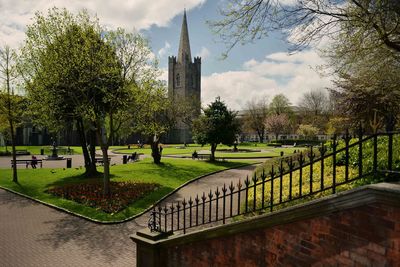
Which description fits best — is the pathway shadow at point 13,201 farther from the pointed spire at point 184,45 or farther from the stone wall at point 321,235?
the pointed spire at point 184,45

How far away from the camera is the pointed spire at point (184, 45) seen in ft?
278

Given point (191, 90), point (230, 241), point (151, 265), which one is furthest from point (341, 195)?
point (191, 90)

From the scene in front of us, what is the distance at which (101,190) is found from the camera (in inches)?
623

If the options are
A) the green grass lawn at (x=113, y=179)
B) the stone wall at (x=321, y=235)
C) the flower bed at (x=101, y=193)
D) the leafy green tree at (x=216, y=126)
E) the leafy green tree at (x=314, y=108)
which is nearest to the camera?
the stone wall at (x=321, y=235)

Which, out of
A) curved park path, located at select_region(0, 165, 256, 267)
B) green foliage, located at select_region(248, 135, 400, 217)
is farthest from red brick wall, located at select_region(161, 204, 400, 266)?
curved park path, located at select_region(0, 165, 256, 267)

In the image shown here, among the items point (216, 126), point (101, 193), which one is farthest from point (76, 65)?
point (216, 126)

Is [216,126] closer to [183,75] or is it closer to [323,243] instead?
[323,243]

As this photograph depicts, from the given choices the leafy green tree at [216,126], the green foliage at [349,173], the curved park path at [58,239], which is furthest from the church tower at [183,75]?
the green foliage at [349,173]

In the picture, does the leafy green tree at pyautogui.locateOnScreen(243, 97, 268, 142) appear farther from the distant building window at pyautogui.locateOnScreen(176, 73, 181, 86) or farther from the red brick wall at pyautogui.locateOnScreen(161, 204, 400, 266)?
the red brick wall at pyautogui.locateOnScreen(161, 204, 400, 266)

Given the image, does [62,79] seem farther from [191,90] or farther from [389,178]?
[191,90]

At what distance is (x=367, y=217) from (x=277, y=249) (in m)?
1.39

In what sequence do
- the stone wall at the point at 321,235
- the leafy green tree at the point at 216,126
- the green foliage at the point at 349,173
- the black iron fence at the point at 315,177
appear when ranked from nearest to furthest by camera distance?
the stone wall at the point at 321,235
the black iron fence at the point at 315,177
the green foliage at the point at 349,173
the leafy green tree at the point at 216,126

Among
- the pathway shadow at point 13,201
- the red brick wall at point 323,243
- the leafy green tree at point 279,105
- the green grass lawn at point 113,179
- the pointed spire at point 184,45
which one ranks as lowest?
the pathway shadow at point 13,201

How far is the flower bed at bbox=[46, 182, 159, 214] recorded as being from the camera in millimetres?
13188
